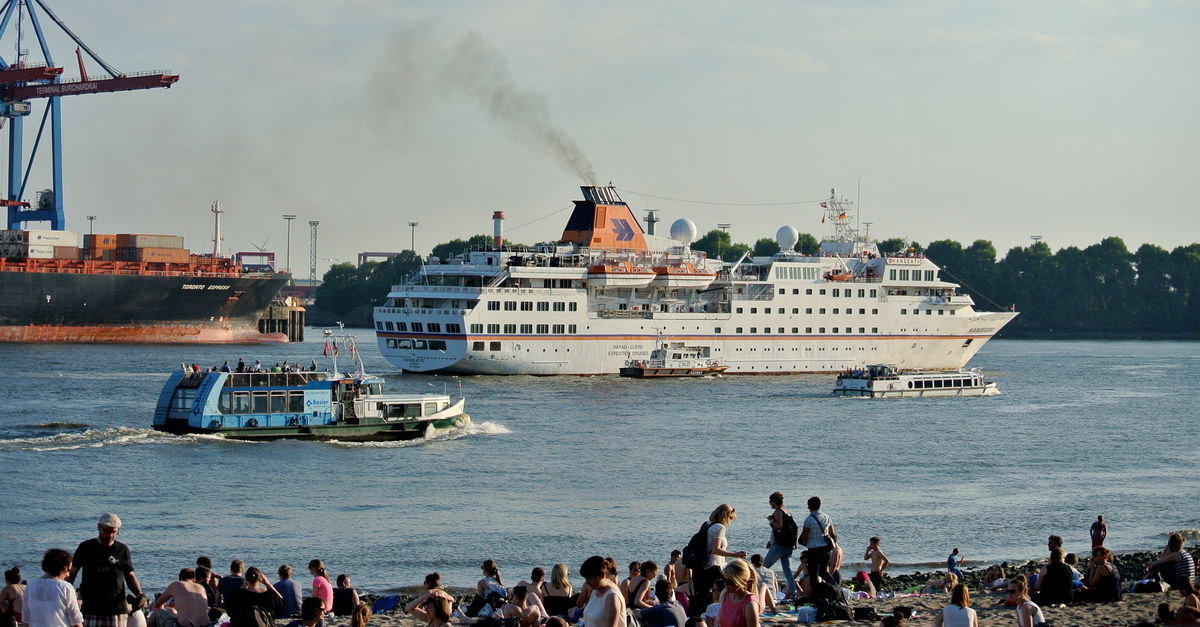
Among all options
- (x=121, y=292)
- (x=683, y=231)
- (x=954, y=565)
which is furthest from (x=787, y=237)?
(x=954, y=565)

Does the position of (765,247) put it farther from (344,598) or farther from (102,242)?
(344,598)

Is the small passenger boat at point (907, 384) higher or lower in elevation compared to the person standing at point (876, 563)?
higher

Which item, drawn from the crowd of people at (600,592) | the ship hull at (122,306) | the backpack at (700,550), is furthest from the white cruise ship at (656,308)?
the backpack at (700,550)

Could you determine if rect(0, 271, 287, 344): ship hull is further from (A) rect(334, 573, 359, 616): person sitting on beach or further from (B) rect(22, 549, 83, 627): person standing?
(B) rect(22, 549, 83, 627): person standing

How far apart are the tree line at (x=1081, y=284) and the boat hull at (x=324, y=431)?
115025 millimetres

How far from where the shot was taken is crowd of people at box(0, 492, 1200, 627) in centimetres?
1287

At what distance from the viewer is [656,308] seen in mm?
77188

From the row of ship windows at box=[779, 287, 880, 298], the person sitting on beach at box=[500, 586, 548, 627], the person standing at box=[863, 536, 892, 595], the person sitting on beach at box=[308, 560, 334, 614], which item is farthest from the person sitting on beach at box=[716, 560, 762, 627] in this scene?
the row of ship windows at box=[779, 287, 880, 298]

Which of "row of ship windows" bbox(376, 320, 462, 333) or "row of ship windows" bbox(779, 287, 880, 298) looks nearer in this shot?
"row of ship windows" bbox(376, 320, 462, 333)

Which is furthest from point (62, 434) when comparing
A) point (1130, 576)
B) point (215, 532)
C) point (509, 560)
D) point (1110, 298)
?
point (1110, 298)

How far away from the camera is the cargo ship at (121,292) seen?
100 m

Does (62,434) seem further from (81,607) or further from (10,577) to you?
(81,607)

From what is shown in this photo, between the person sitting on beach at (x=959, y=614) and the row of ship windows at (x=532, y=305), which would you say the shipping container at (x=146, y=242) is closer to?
the row of ship windows at (x=532, y=305)

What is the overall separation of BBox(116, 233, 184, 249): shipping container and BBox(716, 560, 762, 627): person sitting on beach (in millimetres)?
103394
